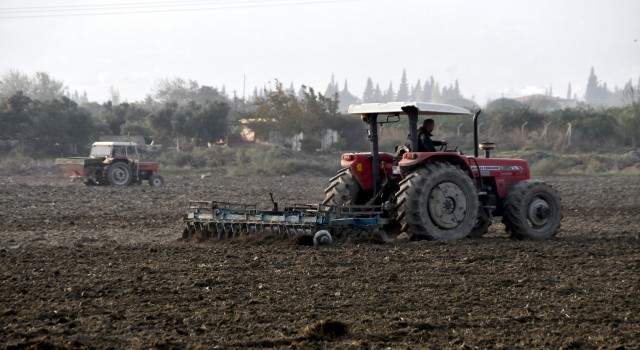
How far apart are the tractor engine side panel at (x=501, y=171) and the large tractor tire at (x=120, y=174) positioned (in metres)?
17.5

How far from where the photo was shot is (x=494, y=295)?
26.1ft

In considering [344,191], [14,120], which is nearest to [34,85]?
[14,120]

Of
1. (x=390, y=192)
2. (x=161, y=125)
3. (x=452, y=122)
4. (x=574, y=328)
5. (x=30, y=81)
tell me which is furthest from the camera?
(x=30, y=81)

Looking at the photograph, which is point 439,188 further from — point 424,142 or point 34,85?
point 34,85

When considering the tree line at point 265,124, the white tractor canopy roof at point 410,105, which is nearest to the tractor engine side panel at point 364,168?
the white tractor canopy roof at point 410,105

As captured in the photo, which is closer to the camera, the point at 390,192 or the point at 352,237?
the point at 352,237

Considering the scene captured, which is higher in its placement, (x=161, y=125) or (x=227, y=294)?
(x=161, y=125)

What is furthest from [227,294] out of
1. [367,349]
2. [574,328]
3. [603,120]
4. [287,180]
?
[603,120]

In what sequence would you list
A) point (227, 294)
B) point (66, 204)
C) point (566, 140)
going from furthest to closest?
point (566, 140)
point (66, 204)
point (227, 294)

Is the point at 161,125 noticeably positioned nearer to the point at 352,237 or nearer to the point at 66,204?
the point at 66,204

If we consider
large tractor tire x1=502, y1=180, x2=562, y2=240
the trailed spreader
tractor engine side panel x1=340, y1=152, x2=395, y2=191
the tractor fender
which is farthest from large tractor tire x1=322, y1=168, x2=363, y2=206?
large tractor tire x1=502, y1=180, x2=562, y2=240

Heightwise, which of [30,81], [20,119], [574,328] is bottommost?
[574,328]

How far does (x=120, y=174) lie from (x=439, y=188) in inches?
722

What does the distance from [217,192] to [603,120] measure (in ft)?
104
